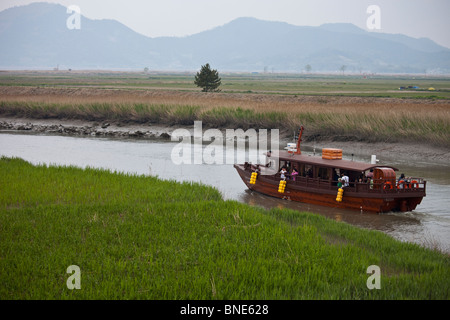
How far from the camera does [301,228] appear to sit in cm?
1348

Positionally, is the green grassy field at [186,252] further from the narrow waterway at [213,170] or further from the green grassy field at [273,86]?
the green grassy field at [273,86]

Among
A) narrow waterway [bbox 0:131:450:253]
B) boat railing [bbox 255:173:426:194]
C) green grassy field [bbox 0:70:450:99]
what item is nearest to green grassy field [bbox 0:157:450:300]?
narrow waterway [bbox 0:131:450:253]

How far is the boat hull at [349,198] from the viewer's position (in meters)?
18.8

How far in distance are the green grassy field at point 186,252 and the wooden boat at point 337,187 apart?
4060 mm

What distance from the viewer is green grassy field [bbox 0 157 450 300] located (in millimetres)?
9172

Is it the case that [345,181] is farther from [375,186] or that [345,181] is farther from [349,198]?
[375,186]

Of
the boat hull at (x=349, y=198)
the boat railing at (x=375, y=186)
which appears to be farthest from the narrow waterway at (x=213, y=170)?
the boat railing at (x=375, y=186)

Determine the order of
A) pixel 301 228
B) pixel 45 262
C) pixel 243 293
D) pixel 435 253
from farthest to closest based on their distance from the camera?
pixel 301 228 → pixel 435 253 → pixel 45 262 → pixel 243 293

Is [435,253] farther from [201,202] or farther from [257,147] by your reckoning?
[257,147]

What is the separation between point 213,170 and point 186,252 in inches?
637

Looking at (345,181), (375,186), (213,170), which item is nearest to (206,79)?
(213,170)
